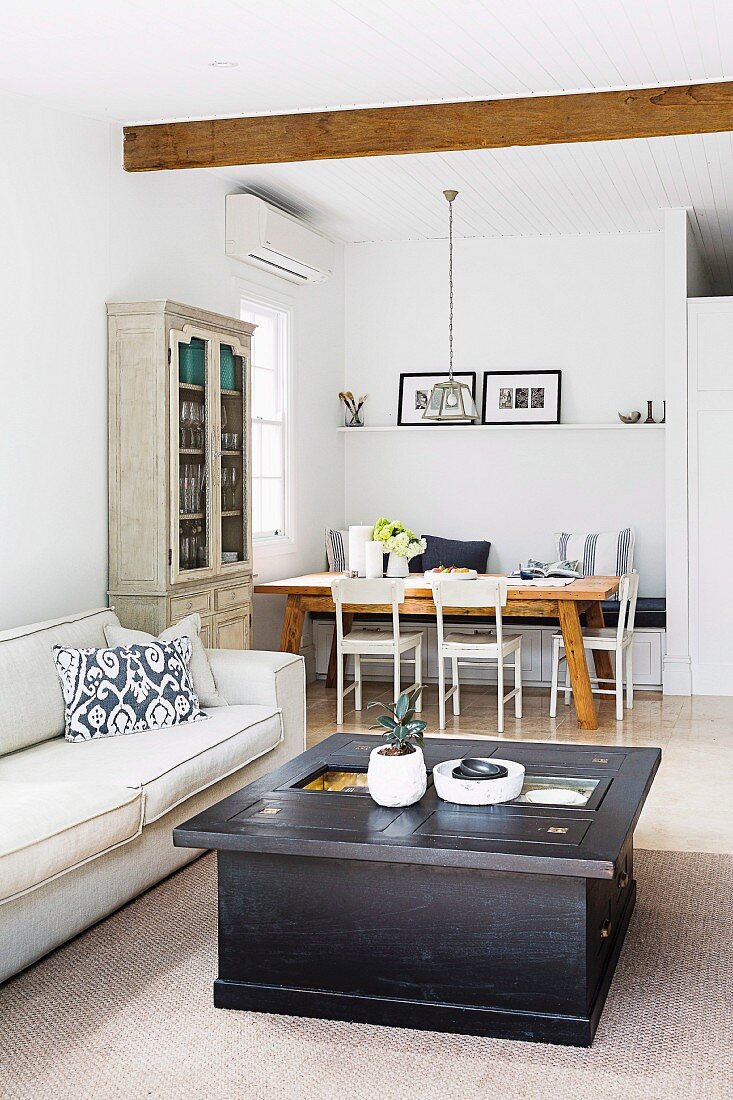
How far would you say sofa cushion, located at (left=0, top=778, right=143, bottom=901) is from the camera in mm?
2732

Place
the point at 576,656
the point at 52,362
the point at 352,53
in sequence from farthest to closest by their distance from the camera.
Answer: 1. the point at 576,656
2. the point at 52,362
3. the point at 352,53

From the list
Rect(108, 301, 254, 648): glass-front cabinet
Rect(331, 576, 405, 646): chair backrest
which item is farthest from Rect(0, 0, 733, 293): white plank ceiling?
Rect(331, 576, 405, 646): chair backrest

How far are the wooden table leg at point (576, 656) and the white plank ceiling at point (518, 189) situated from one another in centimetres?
228

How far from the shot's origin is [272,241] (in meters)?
6.29

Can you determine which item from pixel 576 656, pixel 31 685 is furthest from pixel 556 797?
pixel 576 656

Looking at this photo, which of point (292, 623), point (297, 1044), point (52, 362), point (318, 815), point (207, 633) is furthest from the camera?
point (292, 623)

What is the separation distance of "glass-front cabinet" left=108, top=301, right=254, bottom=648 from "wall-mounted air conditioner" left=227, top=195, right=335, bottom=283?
3.82 feet

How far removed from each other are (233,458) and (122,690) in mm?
1708

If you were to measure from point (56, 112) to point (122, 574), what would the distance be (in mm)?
1914

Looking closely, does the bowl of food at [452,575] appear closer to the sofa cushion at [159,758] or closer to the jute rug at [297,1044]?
the sofa cushion at [159,758]

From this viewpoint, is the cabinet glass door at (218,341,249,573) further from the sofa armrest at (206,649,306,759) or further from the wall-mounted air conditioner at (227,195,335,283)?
the wall-mounted air conditioner at (227,195,335,283)

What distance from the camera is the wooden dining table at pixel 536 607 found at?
6.02m

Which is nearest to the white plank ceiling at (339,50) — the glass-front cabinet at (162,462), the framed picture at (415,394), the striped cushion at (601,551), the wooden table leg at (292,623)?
the glass-front cabinet at (162,462)

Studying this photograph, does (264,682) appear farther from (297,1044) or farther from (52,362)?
(297,1044)
